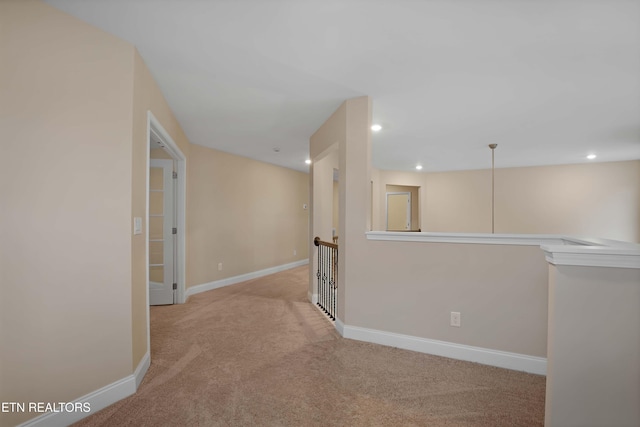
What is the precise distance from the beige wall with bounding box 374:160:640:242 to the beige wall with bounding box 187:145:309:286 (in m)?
2.62

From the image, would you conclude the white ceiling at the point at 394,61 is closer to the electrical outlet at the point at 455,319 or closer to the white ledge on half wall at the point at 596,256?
the white ledge on half wall at the point at 596,256

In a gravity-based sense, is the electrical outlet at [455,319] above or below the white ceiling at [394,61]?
below

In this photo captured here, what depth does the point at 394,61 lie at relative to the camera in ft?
7.41

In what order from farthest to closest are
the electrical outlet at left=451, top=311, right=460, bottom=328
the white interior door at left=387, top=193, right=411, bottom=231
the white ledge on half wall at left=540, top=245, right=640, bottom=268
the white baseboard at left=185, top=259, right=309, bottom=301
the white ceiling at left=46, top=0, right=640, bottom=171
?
the white interior door at left=387, top=193, right=411, bottom=231, the white baseboard at left=185, top=259, right=309, bottom=301, the electrical outlet at left=451, top=311, right=460, bottom=328, the white ceiling at left=46, top=0, right=640, bottom=171, the white ledge on half wall at left=540, top=245, right=640, bottom=268

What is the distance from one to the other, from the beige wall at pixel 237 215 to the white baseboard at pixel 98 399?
266cm

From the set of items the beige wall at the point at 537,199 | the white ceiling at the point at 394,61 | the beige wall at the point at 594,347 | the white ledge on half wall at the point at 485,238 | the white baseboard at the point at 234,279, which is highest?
the white ceiling at the point at 394,61

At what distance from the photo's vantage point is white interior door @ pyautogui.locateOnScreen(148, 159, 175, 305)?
405cm

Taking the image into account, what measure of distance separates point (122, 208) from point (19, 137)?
0.62 metres

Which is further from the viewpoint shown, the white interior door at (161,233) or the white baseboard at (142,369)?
the white interior door at (161,233)

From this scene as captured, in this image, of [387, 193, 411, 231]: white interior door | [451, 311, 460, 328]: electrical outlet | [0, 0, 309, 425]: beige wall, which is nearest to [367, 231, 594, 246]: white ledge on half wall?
[451, 311, 460, 328]: electrical outlet

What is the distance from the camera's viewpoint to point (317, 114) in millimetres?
3438

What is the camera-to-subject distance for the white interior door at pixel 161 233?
405cm

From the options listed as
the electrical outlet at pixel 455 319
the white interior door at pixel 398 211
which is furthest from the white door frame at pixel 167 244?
the white interior door at pixel 398 211

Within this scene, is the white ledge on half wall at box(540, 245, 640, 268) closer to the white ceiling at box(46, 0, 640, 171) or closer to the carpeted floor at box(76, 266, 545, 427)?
the carpeted floor at box(76, 266, 545, 427)
